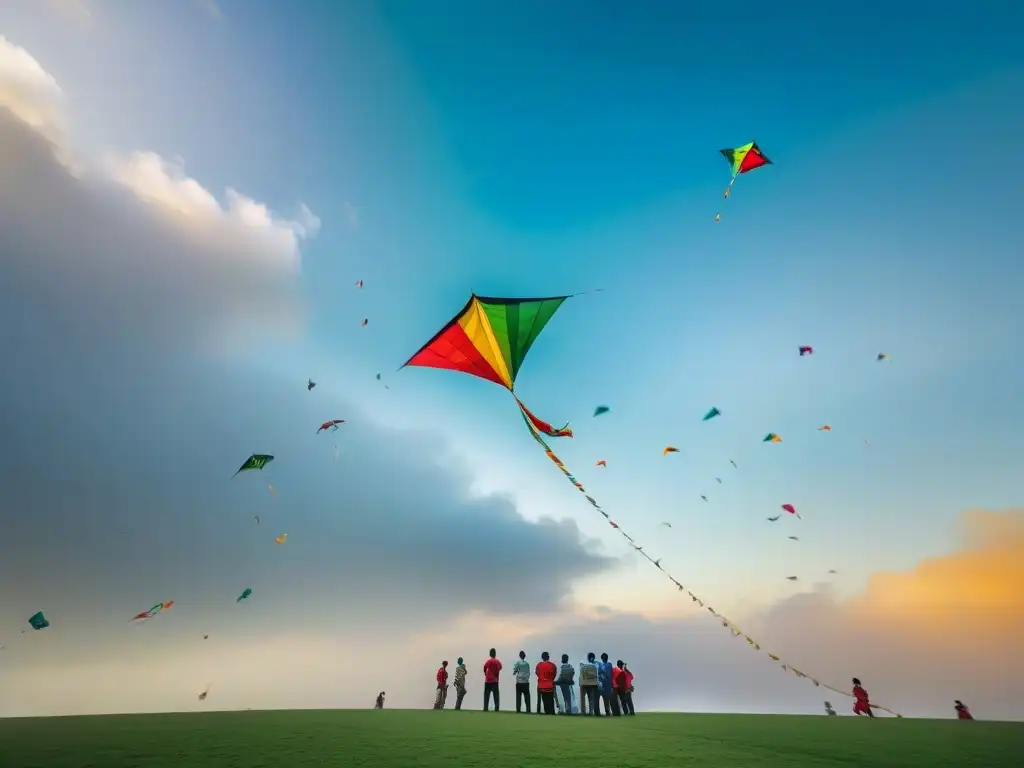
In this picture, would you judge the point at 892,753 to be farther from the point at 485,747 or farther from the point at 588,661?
the point at 588,661

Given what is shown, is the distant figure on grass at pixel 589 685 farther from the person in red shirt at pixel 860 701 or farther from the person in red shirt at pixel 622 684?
the person in red shirt at pixel 860 701

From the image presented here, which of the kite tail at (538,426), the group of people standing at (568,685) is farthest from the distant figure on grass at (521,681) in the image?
the kite tail at (538,426)

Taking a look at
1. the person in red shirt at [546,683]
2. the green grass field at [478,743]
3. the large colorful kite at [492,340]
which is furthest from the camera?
the person in red shirt at [546,683]

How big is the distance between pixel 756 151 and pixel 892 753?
13.7 metres

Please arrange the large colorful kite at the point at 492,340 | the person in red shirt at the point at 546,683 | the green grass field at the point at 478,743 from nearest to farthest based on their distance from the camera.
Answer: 1. the green grass field at the point at 478,743
2. the large colorful kite at the point at 492,340
3. the person in red shirt at the point at 546,683

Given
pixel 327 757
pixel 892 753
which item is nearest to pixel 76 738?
pixel 327 757

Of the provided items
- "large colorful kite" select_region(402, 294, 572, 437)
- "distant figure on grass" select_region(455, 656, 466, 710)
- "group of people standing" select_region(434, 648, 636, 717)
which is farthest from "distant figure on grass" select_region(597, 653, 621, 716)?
"large colorful kite" select_region(402, 294, 572, 437)

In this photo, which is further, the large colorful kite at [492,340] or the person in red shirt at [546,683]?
the person in red shirt at [546,683]

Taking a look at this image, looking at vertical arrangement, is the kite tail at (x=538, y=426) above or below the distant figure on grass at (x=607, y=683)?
above

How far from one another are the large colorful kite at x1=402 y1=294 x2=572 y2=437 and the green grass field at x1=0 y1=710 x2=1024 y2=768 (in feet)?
18.4

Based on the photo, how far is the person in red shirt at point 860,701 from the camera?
631 inches

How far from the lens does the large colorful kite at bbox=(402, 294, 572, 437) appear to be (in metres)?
11.7

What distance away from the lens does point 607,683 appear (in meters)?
14.7

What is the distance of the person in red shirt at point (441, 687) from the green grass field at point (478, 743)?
17.0ft
